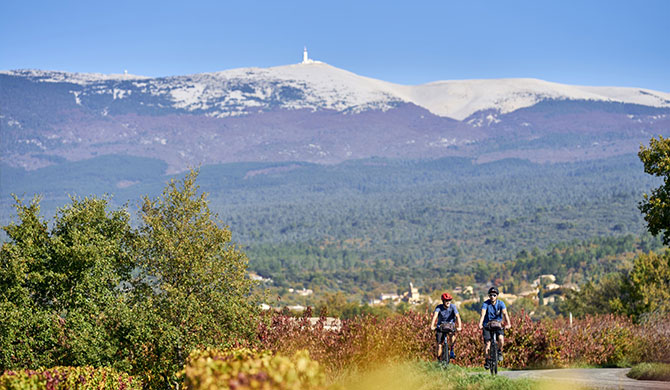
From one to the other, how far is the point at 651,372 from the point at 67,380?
37.6ft

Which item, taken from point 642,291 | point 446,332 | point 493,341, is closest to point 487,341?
point 493,341

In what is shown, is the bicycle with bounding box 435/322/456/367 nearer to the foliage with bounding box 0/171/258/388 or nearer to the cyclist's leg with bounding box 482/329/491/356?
the cyclist's leg with bounding box 482/329/491/356

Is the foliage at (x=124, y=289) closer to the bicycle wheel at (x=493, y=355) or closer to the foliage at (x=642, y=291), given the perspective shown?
the bicycle wheel at (x=493, y=355)

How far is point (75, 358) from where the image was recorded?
61.1 ft

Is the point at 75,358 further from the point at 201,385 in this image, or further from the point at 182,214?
the point at 201,385

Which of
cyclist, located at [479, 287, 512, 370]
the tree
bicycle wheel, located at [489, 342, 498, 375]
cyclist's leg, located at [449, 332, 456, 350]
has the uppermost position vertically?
the tree

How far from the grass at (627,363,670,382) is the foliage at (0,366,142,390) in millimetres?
10284

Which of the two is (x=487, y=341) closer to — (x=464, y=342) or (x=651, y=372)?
(x=651, y=372)

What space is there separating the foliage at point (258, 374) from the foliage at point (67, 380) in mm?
4757

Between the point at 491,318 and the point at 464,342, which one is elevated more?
the point at 491,318

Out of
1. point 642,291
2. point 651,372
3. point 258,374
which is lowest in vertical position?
point 642,291

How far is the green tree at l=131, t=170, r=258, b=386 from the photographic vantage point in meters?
18.6

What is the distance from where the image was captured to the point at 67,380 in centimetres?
1346

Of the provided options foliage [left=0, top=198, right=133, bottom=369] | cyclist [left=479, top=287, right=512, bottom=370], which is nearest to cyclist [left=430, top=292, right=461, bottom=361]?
cyclist [left=479, top=287, right=512, bottom=370]
